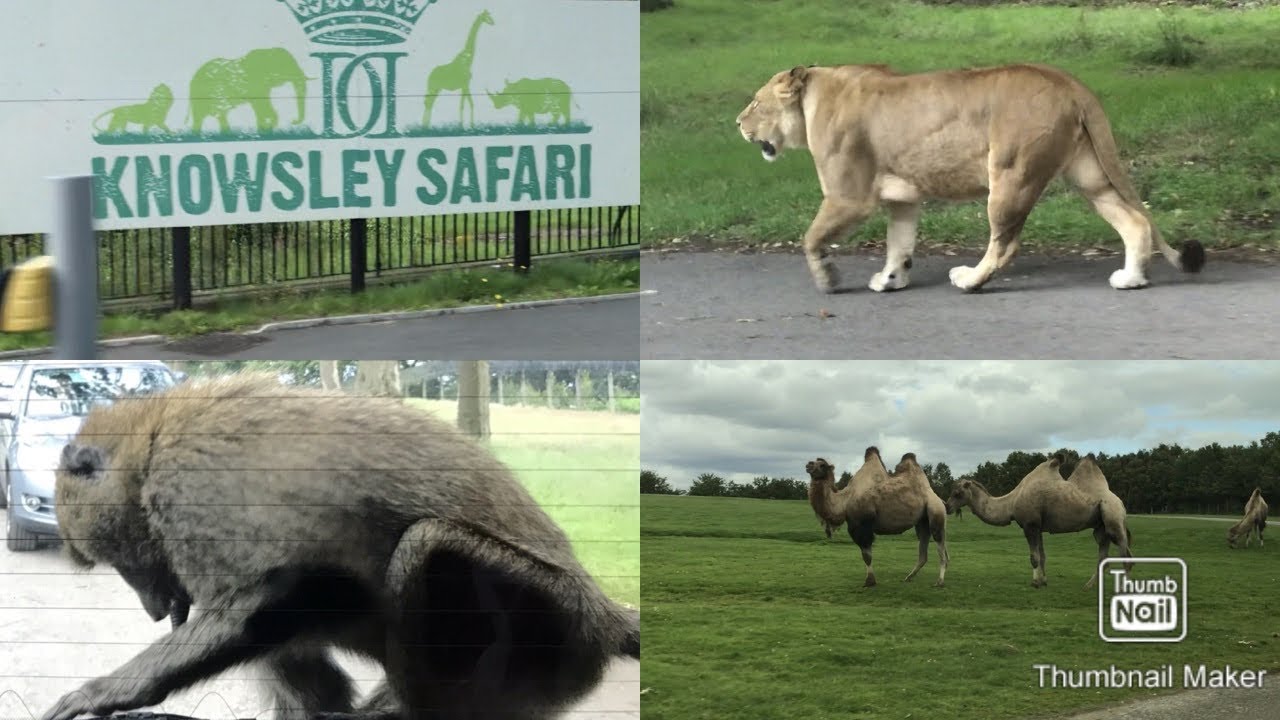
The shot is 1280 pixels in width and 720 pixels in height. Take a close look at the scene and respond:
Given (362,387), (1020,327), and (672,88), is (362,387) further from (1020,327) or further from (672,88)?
(1020,327)

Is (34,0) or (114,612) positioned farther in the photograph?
(34,0)

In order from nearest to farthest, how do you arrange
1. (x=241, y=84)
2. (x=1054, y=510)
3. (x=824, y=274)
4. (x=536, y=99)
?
(x=1054, y=510) < (x=824, y=274) < (x=241, y=84) < (x=536, y=99)

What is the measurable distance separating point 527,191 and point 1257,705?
3.83 meters

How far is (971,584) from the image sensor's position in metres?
5.20

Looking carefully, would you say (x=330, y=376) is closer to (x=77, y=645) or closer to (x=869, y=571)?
(x=77, y=645)

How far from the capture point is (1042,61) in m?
6.04

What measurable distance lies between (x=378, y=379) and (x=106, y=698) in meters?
1.39

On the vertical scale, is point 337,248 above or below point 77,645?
above

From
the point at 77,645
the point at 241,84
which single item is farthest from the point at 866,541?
the point at 241,84

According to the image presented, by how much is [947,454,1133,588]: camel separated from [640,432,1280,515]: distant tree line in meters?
0.03

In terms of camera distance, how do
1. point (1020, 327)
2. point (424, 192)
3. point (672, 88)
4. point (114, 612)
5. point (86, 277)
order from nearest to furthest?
point (86, 277)
point (114, 612)
point (1020, 327)
point (672, 88)
point (424, 192)

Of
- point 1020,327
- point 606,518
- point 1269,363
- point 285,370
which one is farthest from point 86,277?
point 1269,363

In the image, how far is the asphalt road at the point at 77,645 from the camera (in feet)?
16.4

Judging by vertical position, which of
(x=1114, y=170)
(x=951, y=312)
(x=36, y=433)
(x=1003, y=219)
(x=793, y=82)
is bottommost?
(x=36, y=433)
